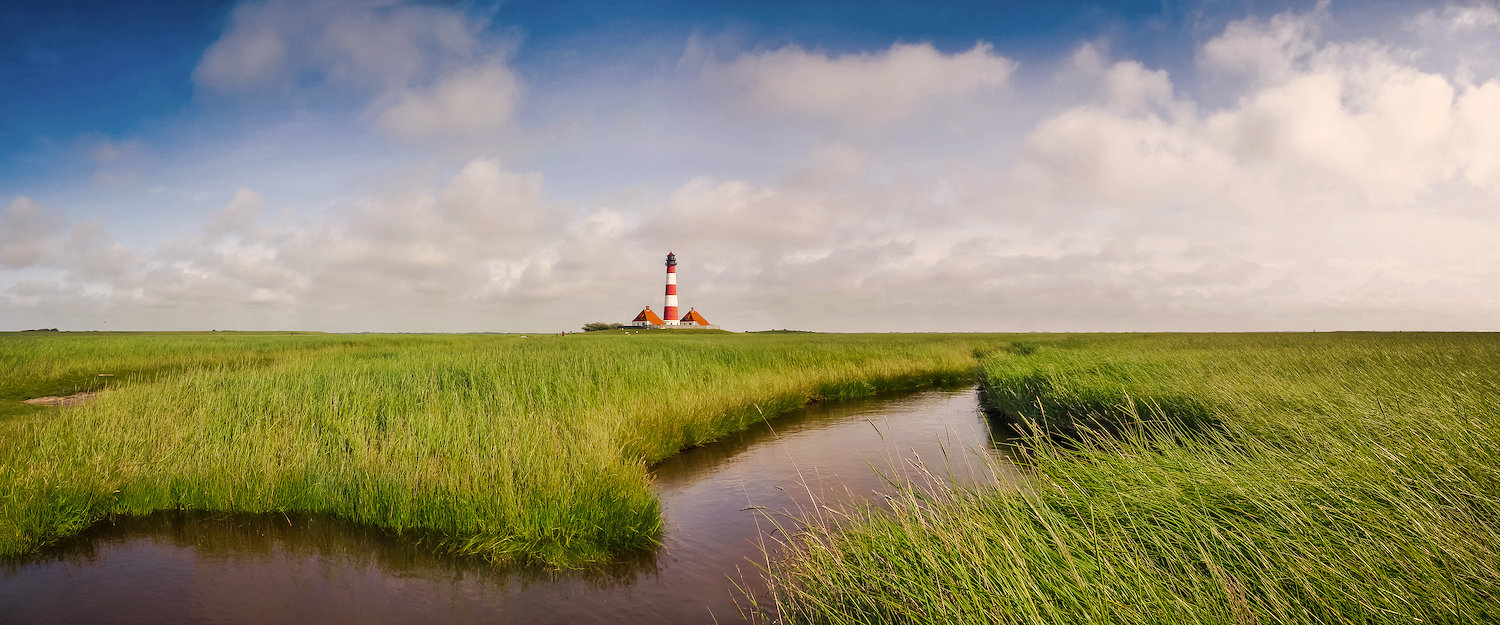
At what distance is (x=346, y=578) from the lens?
6316mm

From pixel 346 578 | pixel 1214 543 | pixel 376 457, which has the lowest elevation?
pixel 346 578

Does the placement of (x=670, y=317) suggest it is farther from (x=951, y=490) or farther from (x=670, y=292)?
(x=951, y=490)

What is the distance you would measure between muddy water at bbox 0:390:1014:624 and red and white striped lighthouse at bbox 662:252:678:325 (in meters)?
70.9

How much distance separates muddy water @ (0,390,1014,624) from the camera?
18.5 feet

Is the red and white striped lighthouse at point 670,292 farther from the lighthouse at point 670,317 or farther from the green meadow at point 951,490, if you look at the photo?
the green meadow at point 951,490

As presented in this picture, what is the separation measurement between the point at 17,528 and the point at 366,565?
3.72 m

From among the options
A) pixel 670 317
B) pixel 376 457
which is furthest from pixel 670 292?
pixel 376 457

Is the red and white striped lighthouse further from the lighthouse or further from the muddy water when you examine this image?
the muddy water

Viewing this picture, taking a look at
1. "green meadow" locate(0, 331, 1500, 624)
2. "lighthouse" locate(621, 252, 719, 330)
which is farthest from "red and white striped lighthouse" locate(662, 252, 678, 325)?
"green meadow" locate(0, 331, 1500, 624)

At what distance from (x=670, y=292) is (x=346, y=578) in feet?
242

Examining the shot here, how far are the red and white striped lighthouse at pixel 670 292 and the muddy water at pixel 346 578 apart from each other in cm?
7092

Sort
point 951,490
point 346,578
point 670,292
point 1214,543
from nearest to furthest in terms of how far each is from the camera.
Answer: point 1214,543
point 951,490
point 346,578
point 670,292

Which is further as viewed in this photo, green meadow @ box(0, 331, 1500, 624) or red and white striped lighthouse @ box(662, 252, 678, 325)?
red and white striped lighthouse @ box(662, 252, 678, 325)

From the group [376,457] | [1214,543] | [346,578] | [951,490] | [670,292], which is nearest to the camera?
[1214,543]
